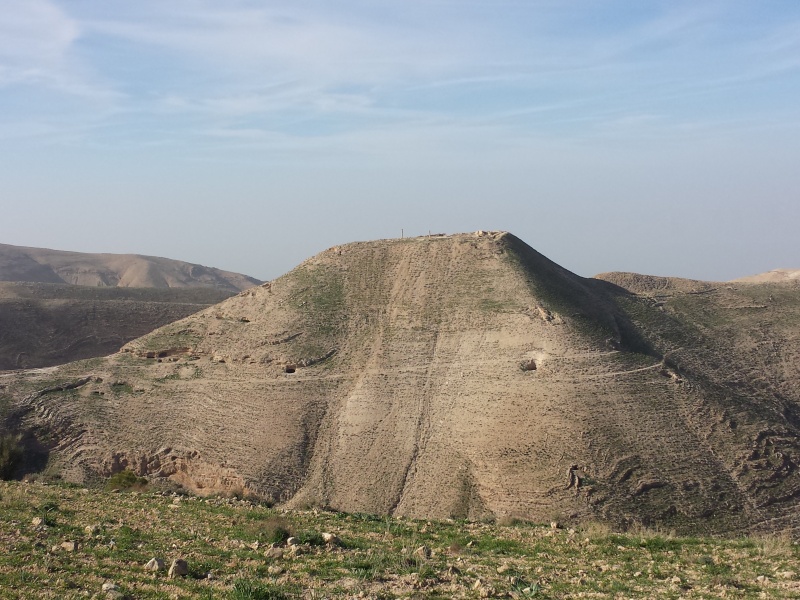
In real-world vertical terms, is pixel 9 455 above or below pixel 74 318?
below

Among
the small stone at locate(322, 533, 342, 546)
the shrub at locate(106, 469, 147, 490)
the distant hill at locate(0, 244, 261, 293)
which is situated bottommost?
the shrub at locate(106, 469, 147, 490)

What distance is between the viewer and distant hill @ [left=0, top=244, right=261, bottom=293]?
12725 cm

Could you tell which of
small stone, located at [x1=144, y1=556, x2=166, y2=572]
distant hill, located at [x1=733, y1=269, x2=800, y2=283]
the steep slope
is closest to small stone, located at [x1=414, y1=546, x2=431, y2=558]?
small stone, located at [x1=144, y1=556, x2=166, y2=572]

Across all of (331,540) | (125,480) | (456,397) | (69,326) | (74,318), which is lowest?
(125,480)

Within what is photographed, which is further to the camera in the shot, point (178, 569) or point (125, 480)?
point (125, 480)

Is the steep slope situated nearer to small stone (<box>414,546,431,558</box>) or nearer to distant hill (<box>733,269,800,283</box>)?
distant hill (<box>733,269,800,283</box>)

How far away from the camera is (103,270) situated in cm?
13600

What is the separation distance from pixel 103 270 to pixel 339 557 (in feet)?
438

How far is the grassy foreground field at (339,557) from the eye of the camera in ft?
34.6

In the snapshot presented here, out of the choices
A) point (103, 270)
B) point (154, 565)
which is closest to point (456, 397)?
point (154, 565)

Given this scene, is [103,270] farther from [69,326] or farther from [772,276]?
[772,276]

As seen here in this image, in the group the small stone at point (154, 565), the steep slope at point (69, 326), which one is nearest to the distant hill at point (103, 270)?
the steep slope at point (69, 326)

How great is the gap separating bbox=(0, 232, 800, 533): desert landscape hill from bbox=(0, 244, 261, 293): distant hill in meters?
89.2

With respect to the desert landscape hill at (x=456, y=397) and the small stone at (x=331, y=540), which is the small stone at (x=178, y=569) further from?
the desert landscape hill at (x=456, y=397)
